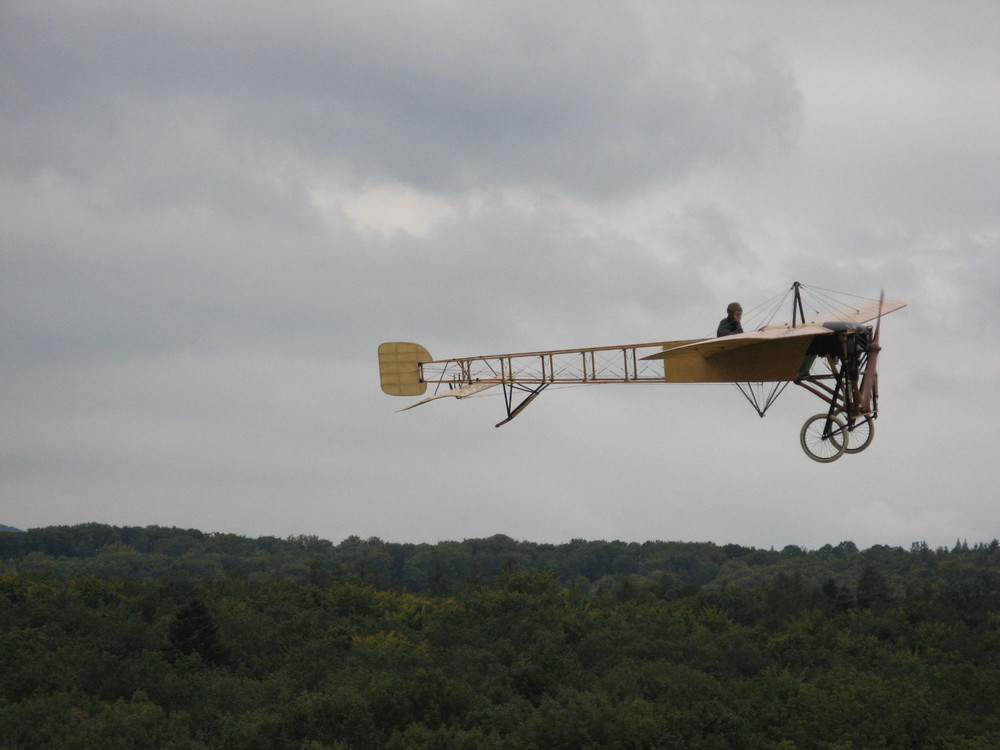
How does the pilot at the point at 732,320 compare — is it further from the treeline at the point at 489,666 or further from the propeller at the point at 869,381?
the treeline at the point at 489,666

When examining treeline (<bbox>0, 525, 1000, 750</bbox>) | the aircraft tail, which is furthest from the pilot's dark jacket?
treeline (<bbox>0, 525, 1000, 750</bbox>)

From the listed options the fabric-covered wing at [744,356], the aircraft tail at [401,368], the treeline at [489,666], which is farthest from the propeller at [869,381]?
the treeline at [489,666]

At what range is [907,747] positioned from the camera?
55812 millimetres

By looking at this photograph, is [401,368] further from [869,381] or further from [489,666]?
[489,666]

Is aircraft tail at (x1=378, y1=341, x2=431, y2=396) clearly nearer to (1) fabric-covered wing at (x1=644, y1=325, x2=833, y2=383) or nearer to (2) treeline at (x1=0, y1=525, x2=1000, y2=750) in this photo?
(1) fabric-covered wing at (x1=644, y1=325, x2=833, y2=383)

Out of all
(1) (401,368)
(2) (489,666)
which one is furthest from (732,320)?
(2) (489,666)

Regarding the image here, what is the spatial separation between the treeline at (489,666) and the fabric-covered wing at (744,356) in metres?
28.8

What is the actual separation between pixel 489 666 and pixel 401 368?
131 ft

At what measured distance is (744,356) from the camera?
87.6 ft

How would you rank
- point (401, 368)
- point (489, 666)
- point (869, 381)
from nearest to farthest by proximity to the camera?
point (869, 381), point (401, 368), point (489, 666)

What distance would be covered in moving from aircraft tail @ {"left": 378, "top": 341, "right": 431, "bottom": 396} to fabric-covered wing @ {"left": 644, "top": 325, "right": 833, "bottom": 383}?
8593 millimetres

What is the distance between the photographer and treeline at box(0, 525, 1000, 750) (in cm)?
5331

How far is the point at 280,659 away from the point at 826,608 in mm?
51309

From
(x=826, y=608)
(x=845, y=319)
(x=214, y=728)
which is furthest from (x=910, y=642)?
(x=845, y=319)
